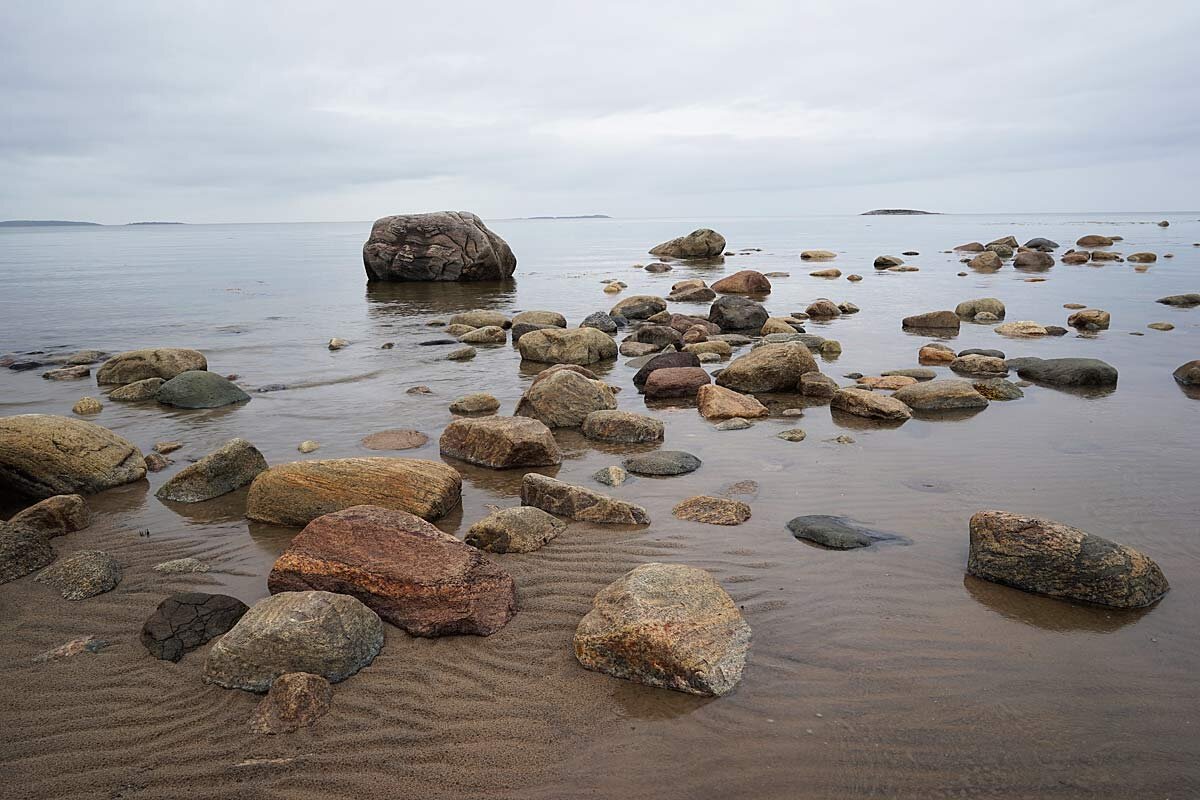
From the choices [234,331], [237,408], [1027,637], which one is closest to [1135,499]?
[1027,637]

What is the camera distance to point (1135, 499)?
7.21 meters

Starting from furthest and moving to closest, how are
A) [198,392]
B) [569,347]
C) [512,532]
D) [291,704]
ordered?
[569,347] < [198,392] < [512,532] < [291,704]

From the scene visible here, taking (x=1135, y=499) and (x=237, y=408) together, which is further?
(x=237, y=408)

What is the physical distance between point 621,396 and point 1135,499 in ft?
22.9

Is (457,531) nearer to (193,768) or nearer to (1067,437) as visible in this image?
(193,768)

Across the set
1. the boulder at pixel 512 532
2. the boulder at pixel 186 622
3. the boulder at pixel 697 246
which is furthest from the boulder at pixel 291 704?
the boulder at pixel 697 246

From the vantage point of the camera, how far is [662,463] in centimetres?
832

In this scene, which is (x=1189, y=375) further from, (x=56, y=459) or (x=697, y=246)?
(x=697, y=246)

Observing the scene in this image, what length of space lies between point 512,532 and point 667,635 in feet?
6.83

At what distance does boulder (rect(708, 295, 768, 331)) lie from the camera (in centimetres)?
1947

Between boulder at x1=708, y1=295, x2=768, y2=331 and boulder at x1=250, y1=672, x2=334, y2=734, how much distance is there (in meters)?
16.3

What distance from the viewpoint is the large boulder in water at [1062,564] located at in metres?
5.22

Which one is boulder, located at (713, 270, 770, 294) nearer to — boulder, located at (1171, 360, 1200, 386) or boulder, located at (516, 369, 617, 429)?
boulder, located at (1171, 360, 1200, 386)

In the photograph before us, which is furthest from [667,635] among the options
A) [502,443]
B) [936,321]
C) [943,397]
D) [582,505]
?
[936,321]
